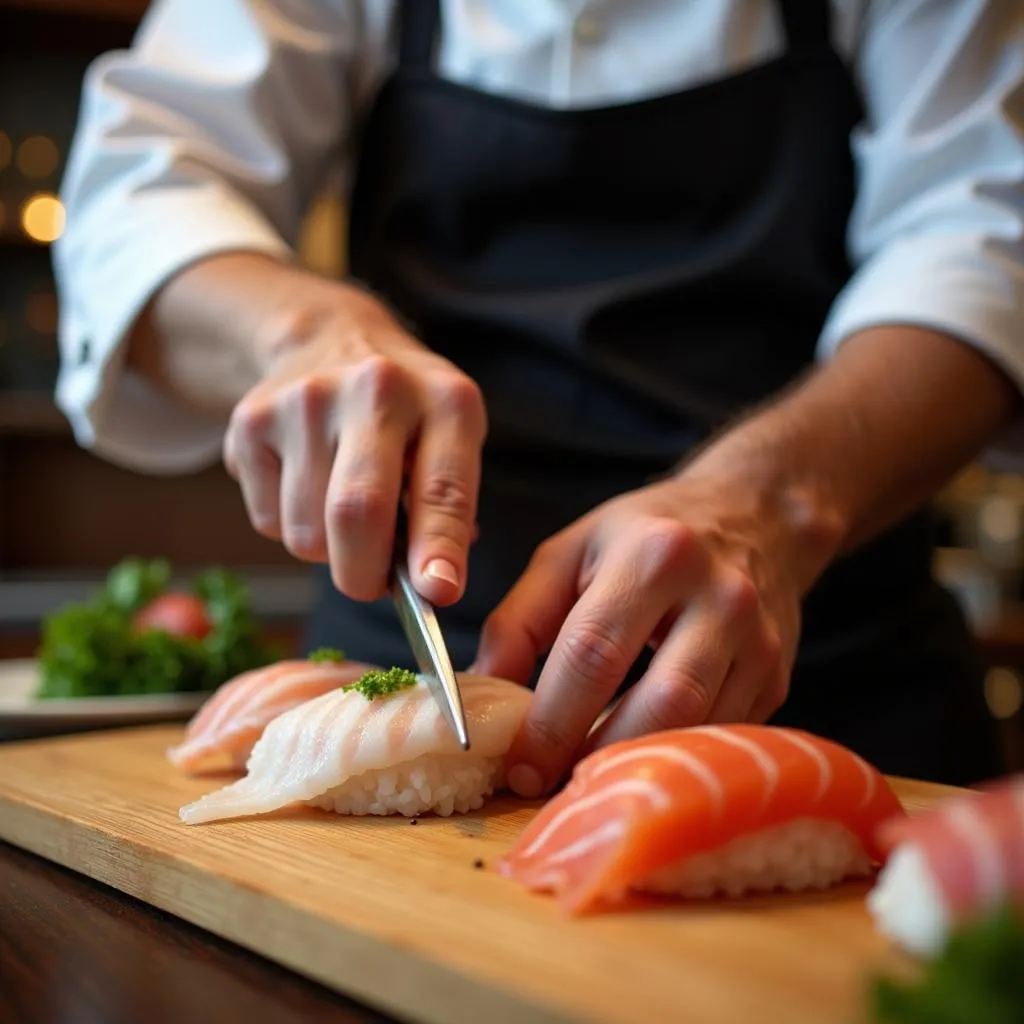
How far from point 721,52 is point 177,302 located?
29.1 inches

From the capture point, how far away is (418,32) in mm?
1642

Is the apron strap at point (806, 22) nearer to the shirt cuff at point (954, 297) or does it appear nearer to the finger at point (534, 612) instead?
the shirt cuff at point (954, 297)

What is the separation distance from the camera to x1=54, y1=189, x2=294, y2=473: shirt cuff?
1.43 m

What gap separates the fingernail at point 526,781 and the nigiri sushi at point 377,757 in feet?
0.07

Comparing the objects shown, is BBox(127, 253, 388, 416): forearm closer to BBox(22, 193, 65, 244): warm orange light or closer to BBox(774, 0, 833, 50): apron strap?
BBox(774, 0, 833, 50): apron strap

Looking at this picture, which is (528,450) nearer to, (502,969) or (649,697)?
(649,697)

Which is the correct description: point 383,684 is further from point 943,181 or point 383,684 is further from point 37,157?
point 37,157

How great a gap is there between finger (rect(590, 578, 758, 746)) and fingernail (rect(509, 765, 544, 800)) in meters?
0.07

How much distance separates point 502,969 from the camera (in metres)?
0.66

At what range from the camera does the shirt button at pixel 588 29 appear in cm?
154

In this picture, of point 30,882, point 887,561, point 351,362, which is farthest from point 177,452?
point 887,561

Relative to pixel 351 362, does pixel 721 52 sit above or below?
above

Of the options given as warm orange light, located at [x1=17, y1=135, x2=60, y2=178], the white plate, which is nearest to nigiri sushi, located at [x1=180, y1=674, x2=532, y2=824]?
the white plate

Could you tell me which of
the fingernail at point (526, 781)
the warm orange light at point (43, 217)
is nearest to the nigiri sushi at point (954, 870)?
the fingernail at point (526, 781)
